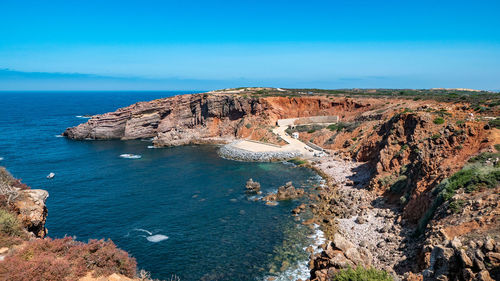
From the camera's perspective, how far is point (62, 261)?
9977 mm

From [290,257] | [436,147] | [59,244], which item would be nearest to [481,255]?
[290,257]

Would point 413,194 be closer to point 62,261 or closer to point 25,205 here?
point 62,261

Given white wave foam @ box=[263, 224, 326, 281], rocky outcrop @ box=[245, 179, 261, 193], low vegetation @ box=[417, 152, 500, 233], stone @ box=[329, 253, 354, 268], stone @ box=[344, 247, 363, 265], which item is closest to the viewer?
stone @ box=[329, 253, 354, 268]

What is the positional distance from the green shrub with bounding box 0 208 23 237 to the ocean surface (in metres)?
10.6

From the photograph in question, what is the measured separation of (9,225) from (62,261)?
328 cm

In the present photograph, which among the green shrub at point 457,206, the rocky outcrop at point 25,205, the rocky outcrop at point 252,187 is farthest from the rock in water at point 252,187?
the rocky outcrop at point 25,205

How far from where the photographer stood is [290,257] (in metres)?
21.9

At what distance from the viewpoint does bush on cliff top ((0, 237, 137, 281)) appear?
909cm

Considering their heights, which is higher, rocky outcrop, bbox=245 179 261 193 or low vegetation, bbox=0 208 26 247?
low vegetation, bbox=0 208 26 247

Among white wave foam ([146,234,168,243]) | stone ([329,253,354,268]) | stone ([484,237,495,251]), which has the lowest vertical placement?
white wave foam ([146,234,168,243])

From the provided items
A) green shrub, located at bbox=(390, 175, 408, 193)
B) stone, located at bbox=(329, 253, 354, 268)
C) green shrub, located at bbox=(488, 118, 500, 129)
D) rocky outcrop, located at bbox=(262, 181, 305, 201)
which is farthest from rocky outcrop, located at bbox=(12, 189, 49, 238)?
green shrub, located at bbox=(488, 118, 500, 129)

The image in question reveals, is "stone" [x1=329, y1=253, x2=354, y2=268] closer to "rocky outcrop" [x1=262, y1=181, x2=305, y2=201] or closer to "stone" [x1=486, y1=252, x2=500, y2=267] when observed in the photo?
"stone" [x1=486, y1=252, x2=500, y2=267]

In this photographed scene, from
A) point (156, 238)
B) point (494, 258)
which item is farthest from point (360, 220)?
point (156, 238)

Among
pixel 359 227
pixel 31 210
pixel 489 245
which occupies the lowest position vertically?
pixel 359 227
